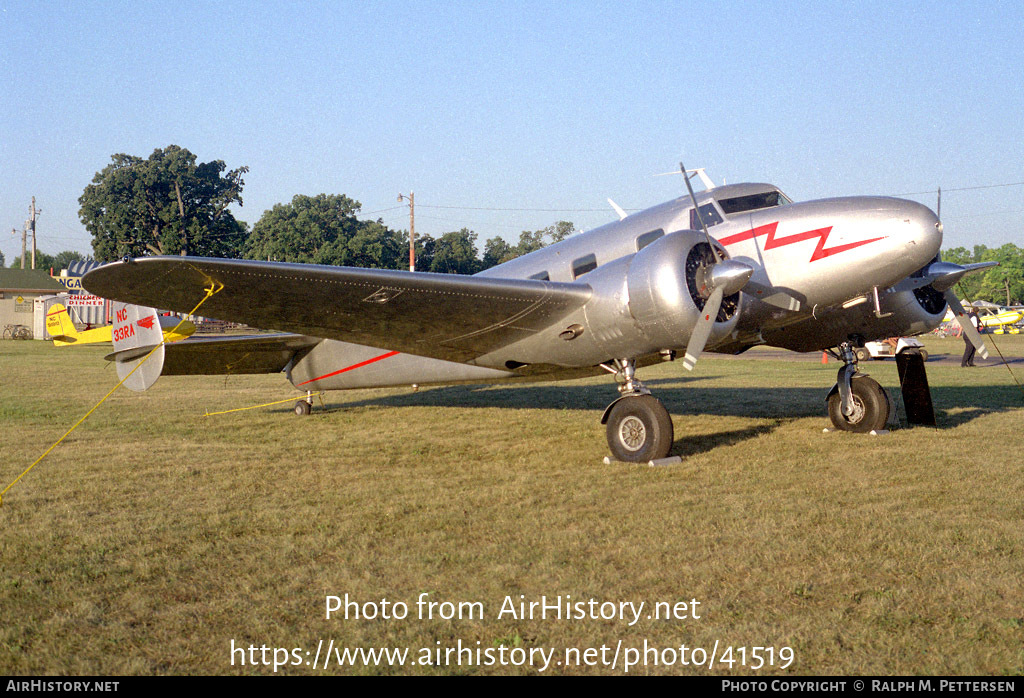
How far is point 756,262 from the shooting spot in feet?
29.6

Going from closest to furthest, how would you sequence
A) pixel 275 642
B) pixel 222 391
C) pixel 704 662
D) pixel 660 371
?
pixel 704 662, pixel 275 642, pixel 222 391, pixel 660 371

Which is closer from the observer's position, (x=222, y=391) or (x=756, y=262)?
(x=756, y=262)

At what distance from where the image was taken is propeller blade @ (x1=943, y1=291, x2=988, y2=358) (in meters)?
11.0

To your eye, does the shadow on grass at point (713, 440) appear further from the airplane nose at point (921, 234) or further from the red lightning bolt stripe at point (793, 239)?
the airplane nose at point (921, 234)

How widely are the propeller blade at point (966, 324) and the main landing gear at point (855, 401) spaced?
149 centimetres

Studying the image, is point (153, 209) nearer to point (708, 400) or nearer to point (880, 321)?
point (708, 400)

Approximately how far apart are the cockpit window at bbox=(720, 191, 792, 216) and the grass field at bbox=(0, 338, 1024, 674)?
122 inches

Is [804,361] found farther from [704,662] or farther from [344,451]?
[704,662]

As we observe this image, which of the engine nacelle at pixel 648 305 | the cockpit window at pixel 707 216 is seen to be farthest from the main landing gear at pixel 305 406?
the cockpit window at pixel 707 216

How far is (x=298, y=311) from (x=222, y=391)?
34.9 feet

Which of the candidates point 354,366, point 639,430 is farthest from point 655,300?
point 354,366

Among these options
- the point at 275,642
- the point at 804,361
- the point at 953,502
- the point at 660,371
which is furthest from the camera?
the point at 804,361

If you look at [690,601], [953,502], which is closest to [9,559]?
[690,601]

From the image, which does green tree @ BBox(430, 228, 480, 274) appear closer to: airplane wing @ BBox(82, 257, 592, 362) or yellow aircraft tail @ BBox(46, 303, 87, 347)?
yellow aircraft tail @ BBox(46, 303, 87, 347)
